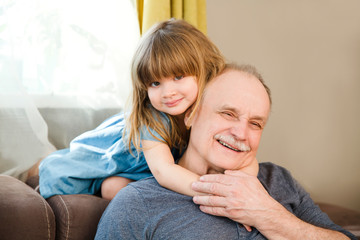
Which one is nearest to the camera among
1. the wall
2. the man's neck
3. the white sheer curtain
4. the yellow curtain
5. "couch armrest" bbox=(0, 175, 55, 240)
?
"couch armrest" bbox=(0, 175, 55, 240)

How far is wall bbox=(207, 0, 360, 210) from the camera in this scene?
3.10 meters

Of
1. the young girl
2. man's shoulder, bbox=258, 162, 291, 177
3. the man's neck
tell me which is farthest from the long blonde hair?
man's shoulder, bbox=258, 162, 291, 177

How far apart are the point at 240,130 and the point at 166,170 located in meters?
0.31

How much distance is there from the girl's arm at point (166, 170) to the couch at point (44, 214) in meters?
0.25

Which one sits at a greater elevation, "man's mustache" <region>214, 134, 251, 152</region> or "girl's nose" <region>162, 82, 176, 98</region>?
"girl's nose" <region>162, 82, 176, 98</region>

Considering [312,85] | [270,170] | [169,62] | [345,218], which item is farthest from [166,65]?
[312,85]

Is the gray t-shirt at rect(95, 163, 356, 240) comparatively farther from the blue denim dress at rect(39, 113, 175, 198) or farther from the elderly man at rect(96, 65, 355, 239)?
the blue denim dress at rect(39, 113, 175, 198)

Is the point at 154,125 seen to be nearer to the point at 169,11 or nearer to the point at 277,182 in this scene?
the point at 277,182

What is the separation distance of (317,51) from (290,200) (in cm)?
208

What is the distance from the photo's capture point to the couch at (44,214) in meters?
1.13

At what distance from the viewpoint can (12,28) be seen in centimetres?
193

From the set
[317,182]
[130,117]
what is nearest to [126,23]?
[130,117]

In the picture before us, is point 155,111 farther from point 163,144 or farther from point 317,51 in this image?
point 317,51

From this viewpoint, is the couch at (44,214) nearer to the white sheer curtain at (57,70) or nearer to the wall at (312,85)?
the white sheer curtain at (57,70)
